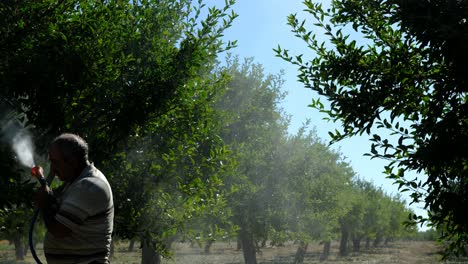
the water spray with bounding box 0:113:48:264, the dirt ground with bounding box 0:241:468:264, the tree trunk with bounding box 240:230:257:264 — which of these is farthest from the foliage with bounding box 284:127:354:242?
the water spray with bounding box 0:113:48:264

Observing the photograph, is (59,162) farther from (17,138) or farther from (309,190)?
(309,190)

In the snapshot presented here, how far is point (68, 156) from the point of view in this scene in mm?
4504

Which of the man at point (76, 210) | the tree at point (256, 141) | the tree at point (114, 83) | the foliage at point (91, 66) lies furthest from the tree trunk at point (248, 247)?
the man at point (76, 210)

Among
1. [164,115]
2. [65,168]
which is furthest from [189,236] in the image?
[65,168]

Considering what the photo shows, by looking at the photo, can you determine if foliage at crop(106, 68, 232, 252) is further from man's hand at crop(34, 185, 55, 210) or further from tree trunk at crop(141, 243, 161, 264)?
tree trunk at crop(141, 243, 161, 264)

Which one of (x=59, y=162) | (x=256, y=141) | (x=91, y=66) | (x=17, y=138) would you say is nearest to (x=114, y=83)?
(x=91, y=66)

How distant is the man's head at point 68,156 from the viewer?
4.46 metres

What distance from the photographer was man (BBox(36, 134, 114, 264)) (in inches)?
168

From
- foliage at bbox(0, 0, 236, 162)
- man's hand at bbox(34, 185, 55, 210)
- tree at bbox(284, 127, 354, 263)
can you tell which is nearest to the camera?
man's hand at bbox(34, 185, 55, 210)

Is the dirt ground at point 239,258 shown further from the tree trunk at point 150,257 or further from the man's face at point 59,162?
the man's face at point 59,162

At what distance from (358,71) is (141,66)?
5192 millimetres

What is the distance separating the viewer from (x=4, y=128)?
10.6 meters

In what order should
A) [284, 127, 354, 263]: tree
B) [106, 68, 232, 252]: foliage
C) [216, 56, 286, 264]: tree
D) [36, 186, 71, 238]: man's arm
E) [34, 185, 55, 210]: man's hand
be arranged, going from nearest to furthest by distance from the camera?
[36, 186, 71, 238]: man's arm → [34, 185, 55, 210]: man's hand → [106, 68, 232, 252]: foliage → [216, 56, 286, 264]: tree → [284, 127, 354, 263]: tree

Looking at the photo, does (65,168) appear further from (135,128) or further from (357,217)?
(357,217)
